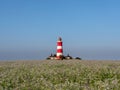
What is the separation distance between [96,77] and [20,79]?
249cm

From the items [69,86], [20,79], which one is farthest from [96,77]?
[69,86]

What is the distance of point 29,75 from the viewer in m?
15.3

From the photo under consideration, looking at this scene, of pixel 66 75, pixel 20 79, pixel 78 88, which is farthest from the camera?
Result: pixel 66 75

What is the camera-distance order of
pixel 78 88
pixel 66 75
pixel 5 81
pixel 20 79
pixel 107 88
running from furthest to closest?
pixel 66 75, pixel 20 79, pixel 5 81, pixel 78 88, pixel 107 88

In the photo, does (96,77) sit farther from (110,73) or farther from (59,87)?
(59,87)

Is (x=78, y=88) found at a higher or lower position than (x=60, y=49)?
lower

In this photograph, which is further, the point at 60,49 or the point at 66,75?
the point at 60,49

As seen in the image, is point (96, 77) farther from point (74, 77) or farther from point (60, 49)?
point (60, 49)

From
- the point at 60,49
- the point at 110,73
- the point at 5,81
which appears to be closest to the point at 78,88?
the point at 5,81

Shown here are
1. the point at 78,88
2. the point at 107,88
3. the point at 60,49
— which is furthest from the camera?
the point at 60,49

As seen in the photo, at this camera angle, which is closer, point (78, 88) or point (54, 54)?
point (78, 88)

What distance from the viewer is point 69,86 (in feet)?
33.2

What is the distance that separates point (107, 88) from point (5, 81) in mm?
4406

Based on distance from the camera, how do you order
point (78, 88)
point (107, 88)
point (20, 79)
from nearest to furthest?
point (107, 88)
point (78, 88)
point (20, 79)
